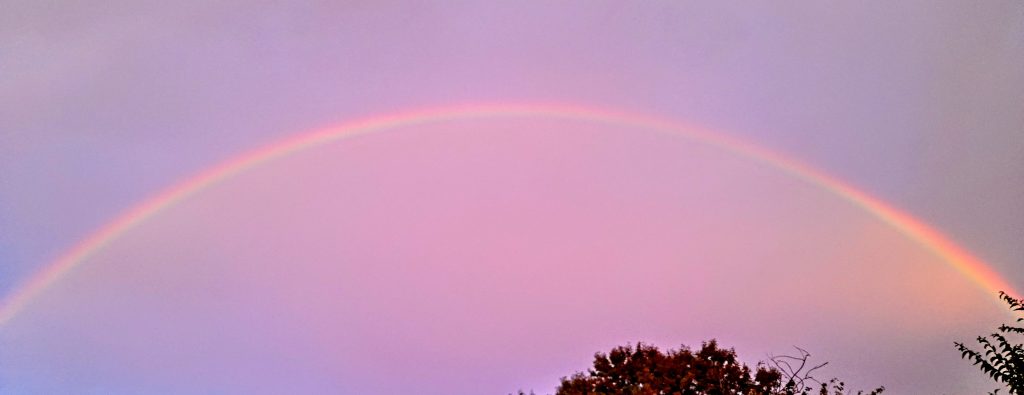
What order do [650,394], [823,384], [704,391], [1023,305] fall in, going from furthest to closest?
[704,391]
[823,384]
[650,394]
[1023,305]

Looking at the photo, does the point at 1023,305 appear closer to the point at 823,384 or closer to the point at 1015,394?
the point at 1015,394

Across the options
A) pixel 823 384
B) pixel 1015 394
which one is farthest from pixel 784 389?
pixel 1015 394

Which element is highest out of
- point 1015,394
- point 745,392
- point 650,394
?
point 745,392

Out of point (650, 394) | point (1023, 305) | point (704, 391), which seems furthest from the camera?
point (704, 391)

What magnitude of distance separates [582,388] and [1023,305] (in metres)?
12.3

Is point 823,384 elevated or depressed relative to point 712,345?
depressed

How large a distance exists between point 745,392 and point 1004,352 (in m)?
12.4

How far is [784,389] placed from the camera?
22719 millimetres

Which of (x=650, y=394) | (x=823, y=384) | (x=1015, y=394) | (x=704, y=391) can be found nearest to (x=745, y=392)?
(x=704, y=391)

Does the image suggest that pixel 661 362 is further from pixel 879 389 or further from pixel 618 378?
pixel 879 389

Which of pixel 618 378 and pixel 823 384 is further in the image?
pixel 618 378

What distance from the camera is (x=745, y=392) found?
24500 millimetres

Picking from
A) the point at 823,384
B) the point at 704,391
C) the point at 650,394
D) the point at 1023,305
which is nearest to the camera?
the point at 1023,305

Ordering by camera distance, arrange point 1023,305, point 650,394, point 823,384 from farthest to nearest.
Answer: point 823,384, point 650,394, point 1023,305
